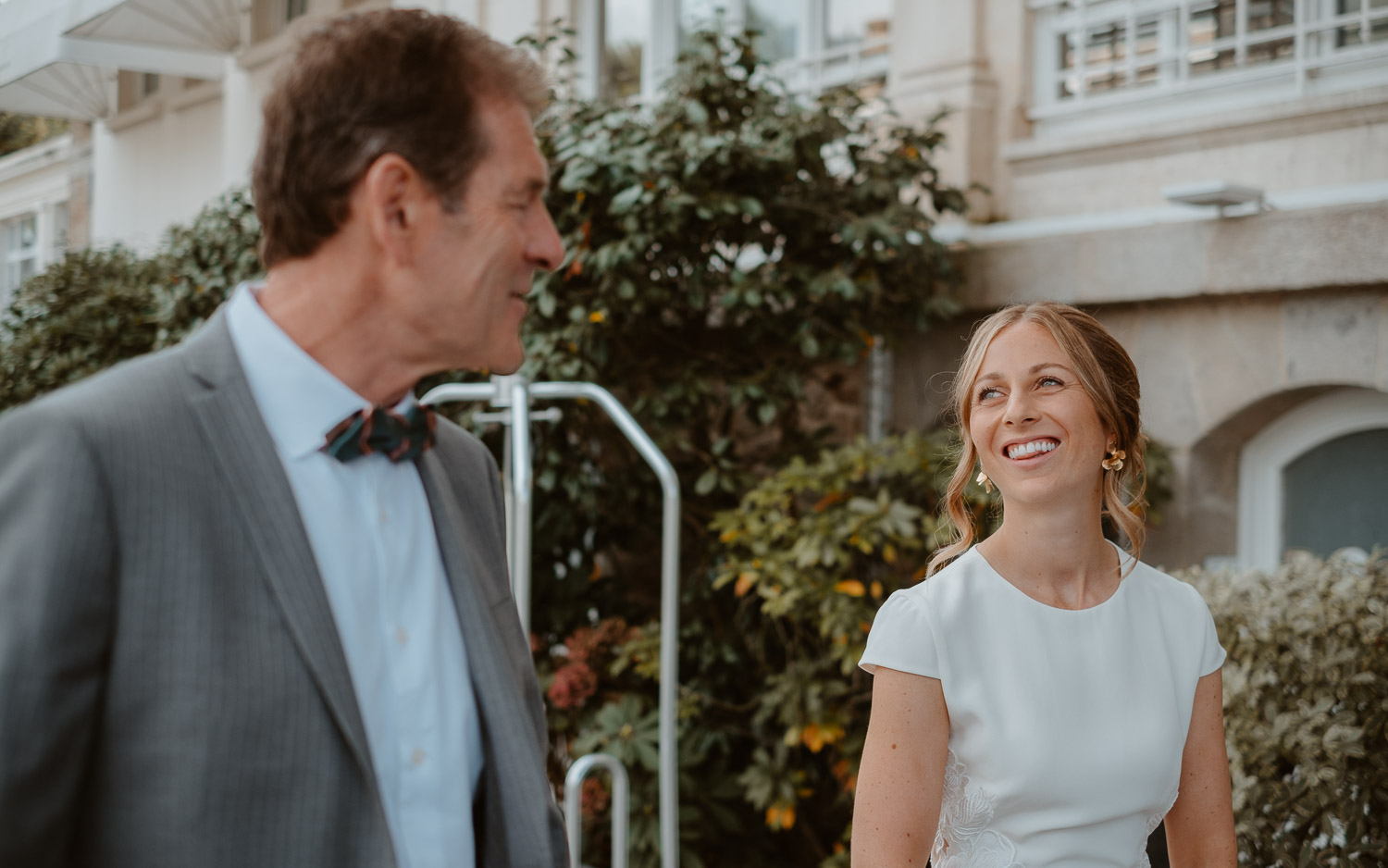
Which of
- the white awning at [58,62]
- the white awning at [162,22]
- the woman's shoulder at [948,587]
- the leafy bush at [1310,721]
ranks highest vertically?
the white awning at [162,22]

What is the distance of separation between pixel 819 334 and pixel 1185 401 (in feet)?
4.71

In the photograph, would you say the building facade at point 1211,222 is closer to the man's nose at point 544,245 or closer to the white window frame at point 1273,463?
the white window frame at point 1273,463

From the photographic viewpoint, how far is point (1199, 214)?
4559mm

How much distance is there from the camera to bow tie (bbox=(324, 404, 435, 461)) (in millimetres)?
1401

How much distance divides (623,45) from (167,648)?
6867 mm

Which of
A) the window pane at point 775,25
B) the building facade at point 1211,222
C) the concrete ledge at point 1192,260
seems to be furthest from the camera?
the window pane at point 775,25

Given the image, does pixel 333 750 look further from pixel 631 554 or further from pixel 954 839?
pixel 631 554

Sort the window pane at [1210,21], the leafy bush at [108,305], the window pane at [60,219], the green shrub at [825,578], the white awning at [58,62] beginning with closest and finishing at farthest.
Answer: the green shrub at [825,578], the window pane at [1210,21], the leafy bush at [108,305], the white awning at [58,62], the window pane at [60,219]

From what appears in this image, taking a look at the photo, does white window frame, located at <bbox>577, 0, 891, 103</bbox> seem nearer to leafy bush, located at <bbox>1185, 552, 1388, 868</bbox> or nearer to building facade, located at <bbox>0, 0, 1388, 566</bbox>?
building facade, located at <bbox>0, 0, 1388, 566</bbox>

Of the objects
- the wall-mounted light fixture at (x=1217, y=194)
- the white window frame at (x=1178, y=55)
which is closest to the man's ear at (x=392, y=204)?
the wall-mounted light fixture at (x=1217, y=194)

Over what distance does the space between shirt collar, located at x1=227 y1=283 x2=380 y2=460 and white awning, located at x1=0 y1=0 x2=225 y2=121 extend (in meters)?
7.74

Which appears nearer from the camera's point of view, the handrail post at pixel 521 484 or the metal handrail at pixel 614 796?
the metal handrail at pixel 614 796

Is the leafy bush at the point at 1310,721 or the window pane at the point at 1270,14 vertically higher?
the window pane at the point at 1270,14

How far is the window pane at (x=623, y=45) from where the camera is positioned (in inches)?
294
